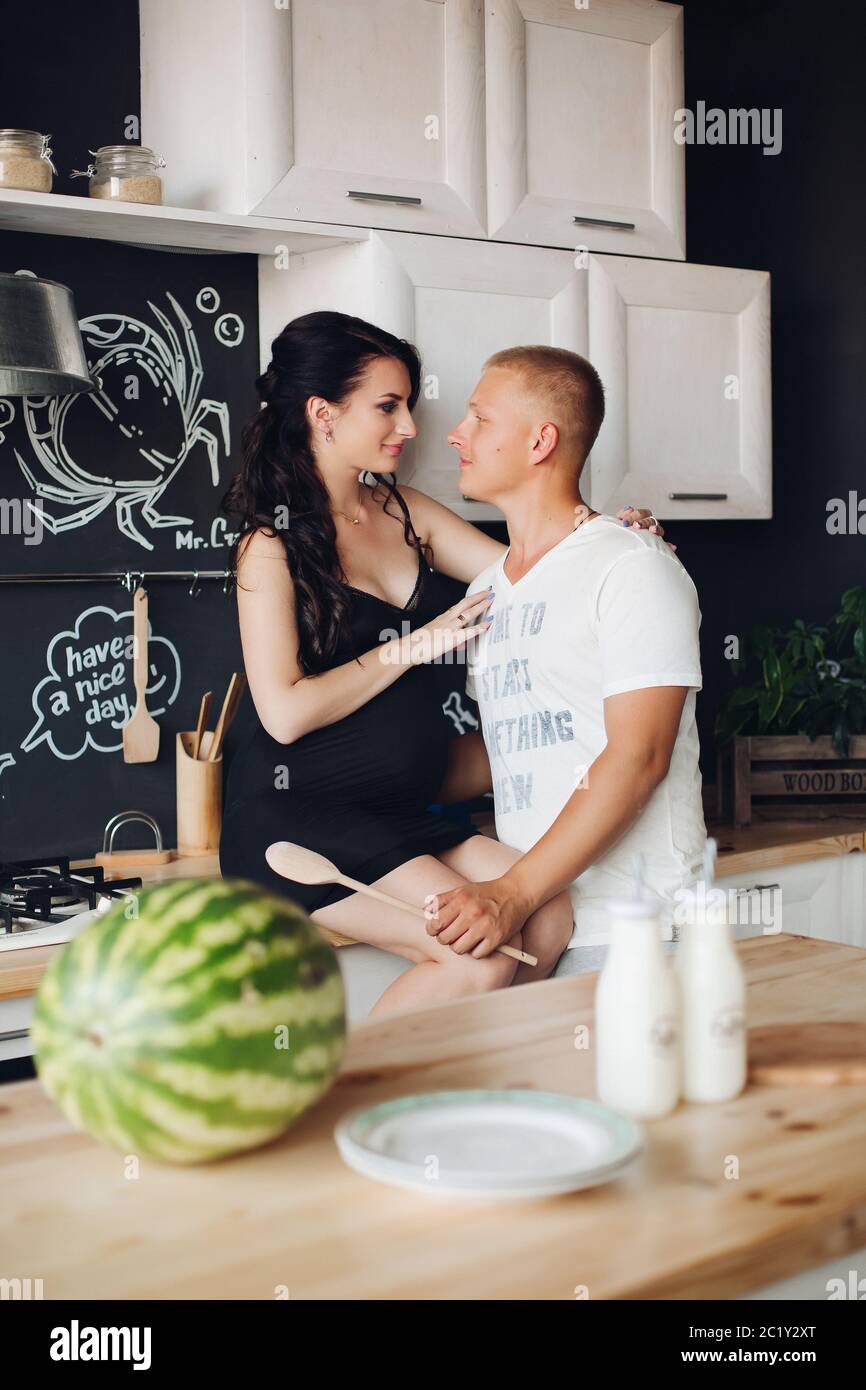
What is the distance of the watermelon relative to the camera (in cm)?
88

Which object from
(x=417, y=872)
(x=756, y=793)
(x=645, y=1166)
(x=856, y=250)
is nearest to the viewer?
(x=645, y=1166)

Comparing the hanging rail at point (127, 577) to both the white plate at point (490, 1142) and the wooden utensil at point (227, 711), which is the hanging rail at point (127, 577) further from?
the white plate at point (490, 1142)

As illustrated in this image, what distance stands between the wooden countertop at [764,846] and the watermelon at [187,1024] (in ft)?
4.01

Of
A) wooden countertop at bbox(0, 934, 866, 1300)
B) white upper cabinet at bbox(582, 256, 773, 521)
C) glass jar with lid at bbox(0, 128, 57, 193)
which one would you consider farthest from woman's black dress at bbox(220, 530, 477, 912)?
wooden countertop at bbox(0, 934, 866, 1300)

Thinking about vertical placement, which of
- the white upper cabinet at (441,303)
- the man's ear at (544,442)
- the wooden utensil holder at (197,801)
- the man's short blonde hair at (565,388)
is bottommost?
the wooden utensil holder at (197,801)

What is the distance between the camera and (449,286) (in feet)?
8.07

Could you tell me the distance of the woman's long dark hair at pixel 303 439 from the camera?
2.22 metres

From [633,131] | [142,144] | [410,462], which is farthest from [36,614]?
[633,131]

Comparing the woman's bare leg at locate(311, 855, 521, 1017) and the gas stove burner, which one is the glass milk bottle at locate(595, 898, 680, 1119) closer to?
the woman's bare leg at locate(311, 855, 521, 1017)

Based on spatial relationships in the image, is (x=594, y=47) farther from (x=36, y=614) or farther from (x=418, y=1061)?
(x=418, y=1061)

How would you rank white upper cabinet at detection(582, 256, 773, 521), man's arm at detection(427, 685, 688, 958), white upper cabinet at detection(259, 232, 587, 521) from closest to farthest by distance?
man's arm at detection(427, 685, 688, 958) → white upper cabinet at detection(259, 232, 587, 521) → white upper cabinet at detection(582, 256, 773, 521)

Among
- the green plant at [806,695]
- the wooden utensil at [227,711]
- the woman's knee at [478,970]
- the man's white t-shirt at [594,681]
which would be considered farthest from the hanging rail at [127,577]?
the green plant at [806,695]

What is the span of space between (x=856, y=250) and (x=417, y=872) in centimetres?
216

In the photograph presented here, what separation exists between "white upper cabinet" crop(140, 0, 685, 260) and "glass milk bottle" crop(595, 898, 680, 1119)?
162 cm
